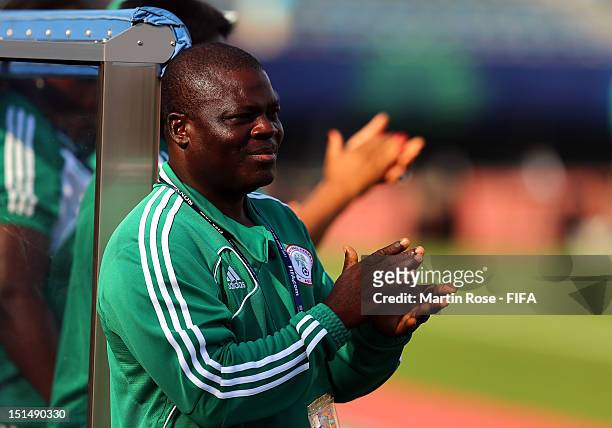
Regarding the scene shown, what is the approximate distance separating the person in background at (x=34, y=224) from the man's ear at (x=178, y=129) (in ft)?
1.07

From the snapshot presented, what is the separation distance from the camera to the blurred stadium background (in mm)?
2475

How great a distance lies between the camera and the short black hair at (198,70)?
1.53 metres

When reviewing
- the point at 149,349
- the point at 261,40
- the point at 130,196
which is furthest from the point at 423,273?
the point at 261,40

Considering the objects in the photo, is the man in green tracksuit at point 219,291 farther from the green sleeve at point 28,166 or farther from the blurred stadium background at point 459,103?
the green sleeve at point 28,166

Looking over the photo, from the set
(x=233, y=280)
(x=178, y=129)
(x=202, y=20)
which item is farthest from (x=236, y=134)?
(x=202, y=20)

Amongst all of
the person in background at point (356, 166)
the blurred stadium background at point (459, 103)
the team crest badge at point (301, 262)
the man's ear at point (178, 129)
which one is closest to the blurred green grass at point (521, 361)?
the blurred stadium background at point (459, 103)

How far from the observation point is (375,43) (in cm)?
266

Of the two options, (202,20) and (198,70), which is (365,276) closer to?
(198,70)

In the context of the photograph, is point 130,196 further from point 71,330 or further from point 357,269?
point 357,269

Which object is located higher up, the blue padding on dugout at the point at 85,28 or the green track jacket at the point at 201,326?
the blue padding on dugout at the point at 85,28

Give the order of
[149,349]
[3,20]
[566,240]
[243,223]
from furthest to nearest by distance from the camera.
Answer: [566,240] < [3,20] < [243,223] < [149,349]

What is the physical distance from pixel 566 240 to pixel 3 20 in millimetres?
1913

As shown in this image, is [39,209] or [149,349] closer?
[149,349]

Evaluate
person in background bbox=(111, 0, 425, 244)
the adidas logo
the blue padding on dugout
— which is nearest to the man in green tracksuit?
the adidas logo
